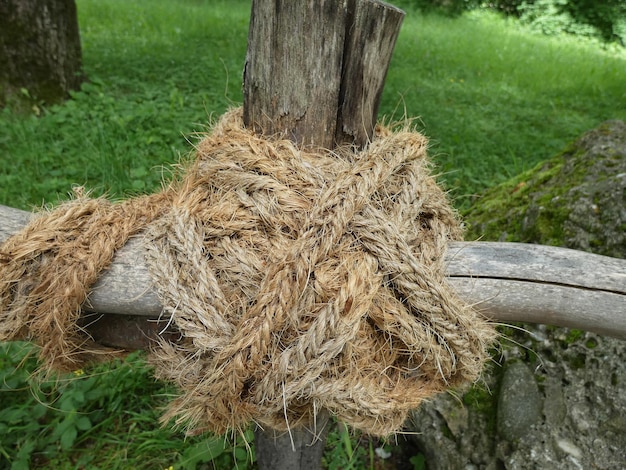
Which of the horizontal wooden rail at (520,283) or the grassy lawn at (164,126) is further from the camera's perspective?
the grassy lawn at (164,126)

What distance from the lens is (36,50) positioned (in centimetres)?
436

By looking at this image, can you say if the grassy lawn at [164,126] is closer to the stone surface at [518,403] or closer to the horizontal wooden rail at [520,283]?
the horizontal wooden rail at [520,283]

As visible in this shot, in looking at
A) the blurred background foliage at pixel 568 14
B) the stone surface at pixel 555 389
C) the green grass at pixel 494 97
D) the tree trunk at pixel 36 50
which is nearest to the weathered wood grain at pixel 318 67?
the stone surface at pixel 555 389

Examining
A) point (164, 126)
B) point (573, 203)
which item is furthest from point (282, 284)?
point (164, 126)

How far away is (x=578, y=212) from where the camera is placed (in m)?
2.21

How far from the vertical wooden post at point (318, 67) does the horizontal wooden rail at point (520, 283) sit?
14.7 inches

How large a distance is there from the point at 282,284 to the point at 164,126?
3.52m

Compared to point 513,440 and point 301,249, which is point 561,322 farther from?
point 513,440

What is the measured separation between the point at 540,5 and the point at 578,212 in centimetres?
1628

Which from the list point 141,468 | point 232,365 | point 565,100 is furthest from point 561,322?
point 565,100

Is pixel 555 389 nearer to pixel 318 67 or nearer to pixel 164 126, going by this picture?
pixel 318 67

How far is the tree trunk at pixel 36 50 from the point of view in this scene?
4.22 m

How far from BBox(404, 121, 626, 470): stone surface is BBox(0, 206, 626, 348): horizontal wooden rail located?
0.60m

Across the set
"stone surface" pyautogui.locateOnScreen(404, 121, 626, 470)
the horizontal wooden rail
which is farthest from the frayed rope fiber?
"stone surface" pyautogui.locateOnScreen(404, 121, 626, 470)
